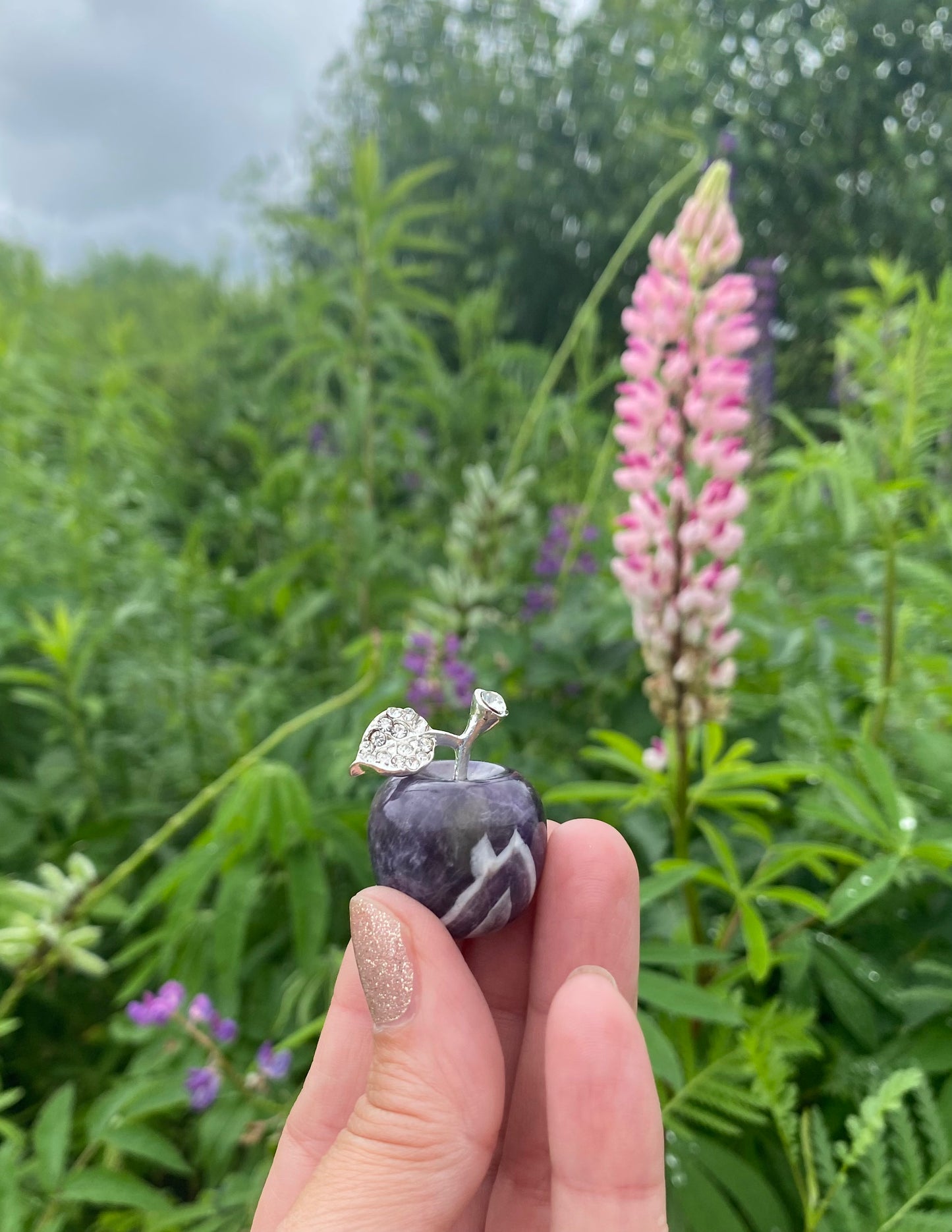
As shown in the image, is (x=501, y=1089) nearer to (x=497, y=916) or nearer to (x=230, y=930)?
(x=497, y=916)

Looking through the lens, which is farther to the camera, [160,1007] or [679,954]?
[160,1007]

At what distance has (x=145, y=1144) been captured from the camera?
1160mm

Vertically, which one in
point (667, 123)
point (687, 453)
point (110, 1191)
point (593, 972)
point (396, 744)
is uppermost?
point (667, 123)

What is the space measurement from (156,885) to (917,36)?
760 cm

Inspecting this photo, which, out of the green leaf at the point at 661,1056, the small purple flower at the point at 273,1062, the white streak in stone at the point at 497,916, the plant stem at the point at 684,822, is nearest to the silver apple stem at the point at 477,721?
the white streak in stone at the point at 497,916

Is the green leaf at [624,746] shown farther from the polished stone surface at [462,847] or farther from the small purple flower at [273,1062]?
the small purple flower at [273,1062]

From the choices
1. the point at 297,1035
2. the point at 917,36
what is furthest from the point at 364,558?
the point at 917,36

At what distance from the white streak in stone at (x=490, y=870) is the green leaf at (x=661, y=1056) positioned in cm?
30

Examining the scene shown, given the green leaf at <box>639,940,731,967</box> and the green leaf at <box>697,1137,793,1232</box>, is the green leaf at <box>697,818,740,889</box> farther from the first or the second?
the green leaf at <box>697,1137,793,1232</box>

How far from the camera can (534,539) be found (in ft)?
8.67

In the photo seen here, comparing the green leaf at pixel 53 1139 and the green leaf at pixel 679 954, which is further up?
the green leaf at pixel 679 954

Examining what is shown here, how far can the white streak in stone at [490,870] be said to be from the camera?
0.75 meters

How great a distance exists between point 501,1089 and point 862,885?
0.60 metres

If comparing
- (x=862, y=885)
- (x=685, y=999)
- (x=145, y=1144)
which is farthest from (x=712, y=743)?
(x=145, y=1144)
